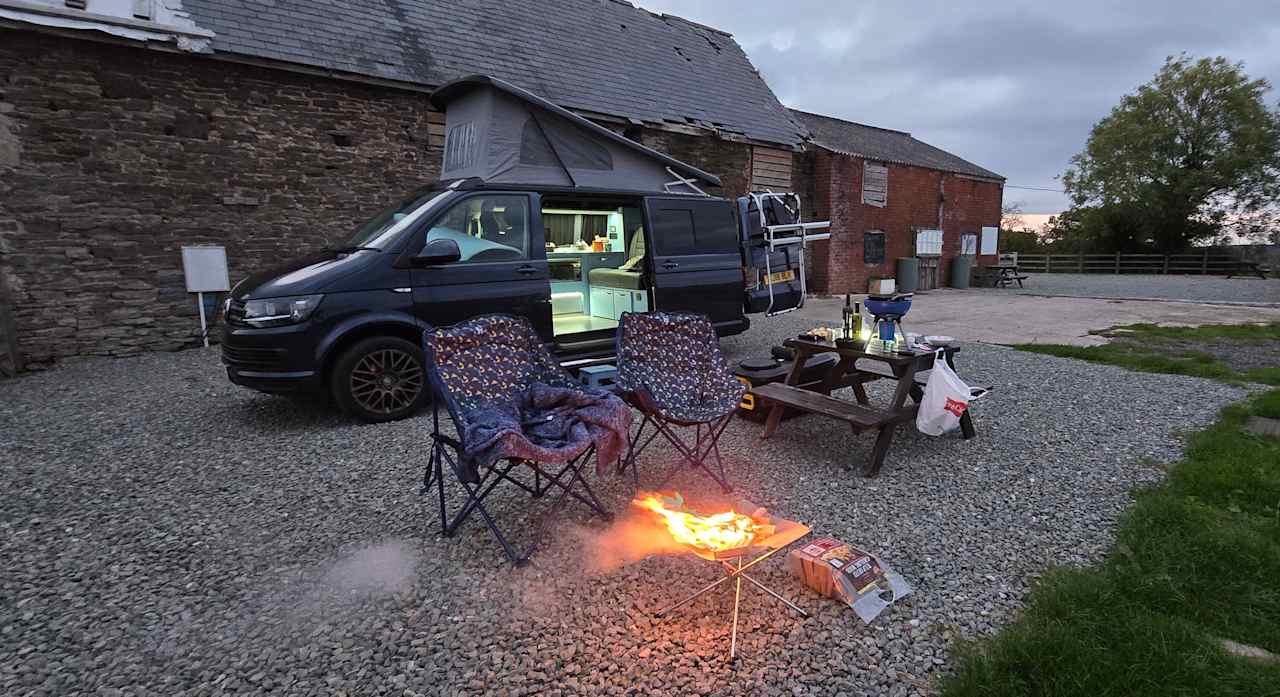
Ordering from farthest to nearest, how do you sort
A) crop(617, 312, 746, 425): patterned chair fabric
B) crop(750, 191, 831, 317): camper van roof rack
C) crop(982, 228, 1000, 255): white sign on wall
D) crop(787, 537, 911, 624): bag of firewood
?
crop(982, 228, 1000, 255): white sign on wall → crop(750, 191, 831, 317): camper van roof rack → crop(617, 312, 746, 425): patterned chair fabric → crop(787, 537, 911, 624): bag of firewood

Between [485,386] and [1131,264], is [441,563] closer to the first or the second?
[485,386]

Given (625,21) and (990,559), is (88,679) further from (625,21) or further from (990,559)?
(625,21)

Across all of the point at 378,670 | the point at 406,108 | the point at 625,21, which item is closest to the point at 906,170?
the point at 625,21

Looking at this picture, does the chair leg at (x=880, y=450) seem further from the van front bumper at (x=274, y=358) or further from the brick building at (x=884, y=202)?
the brick building at (x=884, y=202)

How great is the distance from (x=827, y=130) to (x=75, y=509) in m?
17.9

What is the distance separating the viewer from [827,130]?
1733 cm

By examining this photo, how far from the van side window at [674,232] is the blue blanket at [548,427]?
2.96m

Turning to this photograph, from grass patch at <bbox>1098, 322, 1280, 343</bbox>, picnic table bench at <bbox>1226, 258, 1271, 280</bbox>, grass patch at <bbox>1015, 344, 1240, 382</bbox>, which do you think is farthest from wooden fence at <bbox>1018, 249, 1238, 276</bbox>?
grass patch at <bbox>1015, 344, 1240, 382</bbox>

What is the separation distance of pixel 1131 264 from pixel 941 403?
102 ft

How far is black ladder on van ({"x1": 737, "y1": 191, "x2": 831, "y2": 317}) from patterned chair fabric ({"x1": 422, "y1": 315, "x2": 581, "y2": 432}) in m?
3.64

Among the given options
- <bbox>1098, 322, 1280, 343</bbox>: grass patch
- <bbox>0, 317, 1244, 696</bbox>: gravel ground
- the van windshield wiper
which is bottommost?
<bbox>0, 317, 1244, 696</bbox>: gravel ground

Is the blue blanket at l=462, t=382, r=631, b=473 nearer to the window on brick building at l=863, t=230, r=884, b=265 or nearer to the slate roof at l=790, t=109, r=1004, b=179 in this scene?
the slate roof at l=790, t=109, r=1004, b=179

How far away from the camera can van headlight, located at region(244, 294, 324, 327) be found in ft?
14.2

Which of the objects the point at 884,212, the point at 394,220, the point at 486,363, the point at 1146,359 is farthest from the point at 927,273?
the point at 486,363
